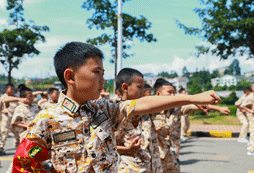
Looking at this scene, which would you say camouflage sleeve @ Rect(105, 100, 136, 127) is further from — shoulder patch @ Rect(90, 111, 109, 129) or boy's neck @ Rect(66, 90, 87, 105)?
boy's neck @ Rect(66, 90, 87, 105)

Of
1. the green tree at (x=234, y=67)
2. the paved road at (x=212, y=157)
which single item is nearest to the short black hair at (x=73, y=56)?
the paved road at (x=212, y=157)

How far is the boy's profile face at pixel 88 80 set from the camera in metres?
1.62

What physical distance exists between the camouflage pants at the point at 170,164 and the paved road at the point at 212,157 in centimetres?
189

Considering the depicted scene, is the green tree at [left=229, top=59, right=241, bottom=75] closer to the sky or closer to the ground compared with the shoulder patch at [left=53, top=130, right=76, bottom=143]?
closer to the sky

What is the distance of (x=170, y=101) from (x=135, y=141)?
4.13ft

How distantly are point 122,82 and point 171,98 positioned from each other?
1557 millimetres

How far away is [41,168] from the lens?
1.54 m

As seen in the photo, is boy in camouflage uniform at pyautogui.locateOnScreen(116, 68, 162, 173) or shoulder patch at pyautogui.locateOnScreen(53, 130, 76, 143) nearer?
shoulder patch at pyautogui.locateOnScreen(53, 130, 76, 143)

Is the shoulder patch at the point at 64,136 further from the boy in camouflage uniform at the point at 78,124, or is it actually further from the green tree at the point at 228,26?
the green tree at the point at 228,26

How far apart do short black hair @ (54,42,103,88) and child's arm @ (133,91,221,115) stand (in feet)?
1.32

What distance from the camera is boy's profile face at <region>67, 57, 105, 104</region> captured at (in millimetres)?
1616

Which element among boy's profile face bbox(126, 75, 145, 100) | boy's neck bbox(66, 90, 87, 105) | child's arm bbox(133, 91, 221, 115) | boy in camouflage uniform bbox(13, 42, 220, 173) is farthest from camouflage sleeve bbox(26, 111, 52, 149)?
boy's profile face bbox(126, 75, 145, 100)

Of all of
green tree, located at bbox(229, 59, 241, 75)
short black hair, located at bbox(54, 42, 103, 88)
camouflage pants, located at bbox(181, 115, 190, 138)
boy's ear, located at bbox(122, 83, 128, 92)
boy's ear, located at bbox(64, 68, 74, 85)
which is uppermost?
green tree, located at bbox(229, 59, 241, 75)

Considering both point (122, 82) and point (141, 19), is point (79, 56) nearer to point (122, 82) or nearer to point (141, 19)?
point (122, 82)
